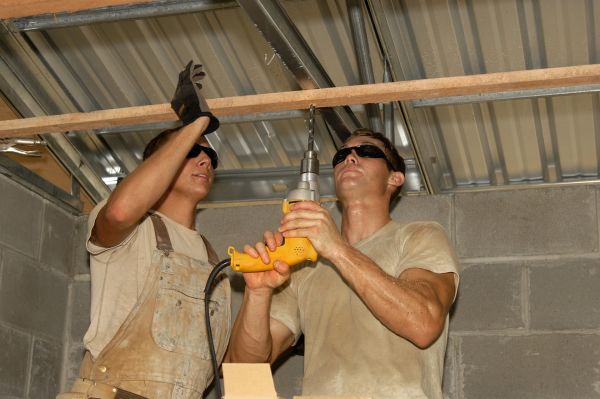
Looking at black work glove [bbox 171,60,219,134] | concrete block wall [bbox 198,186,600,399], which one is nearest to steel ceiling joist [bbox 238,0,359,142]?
black work glove [bbox 171,60,219,134]

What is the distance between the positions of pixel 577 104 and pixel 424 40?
626mm

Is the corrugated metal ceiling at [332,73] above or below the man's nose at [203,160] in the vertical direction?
above

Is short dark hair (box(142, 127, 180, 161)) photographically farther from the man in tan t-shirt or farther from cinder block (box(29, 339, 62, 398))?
cinder block (box(29, 339, 62, 398))

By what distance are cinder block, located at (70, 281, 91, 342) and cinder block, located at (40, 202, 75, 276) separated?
0.08m

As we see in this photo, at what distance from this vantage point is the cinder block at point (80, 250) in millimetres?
4348

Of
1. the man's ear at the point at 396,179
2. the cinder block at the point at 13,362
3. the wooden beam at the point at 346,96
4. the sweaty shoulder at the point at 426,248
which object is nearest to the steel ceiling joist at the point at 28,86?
the wooden beam at the point at 346,96

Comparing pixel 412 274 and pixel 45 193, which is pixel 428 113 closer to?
pixel 412 274

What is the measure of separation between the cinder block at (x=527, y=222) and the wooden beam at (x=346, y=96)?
1.10 metres

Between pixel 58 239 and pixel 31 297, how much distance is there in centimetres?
33

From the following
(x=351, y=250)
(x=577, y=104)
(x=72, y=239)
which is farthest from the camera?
(x=72, y=239)

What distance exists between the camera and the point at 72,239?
439 cm

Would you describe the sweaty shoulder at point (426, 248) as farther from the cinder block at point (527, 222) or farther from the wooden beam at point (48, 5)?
the wooden beam at point (48, 5)

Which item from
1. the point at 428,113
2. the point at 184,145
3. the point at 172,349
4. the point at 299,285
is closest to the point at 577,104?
the point at 428,113

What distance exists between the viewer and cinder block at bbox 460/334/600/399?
144 inches
